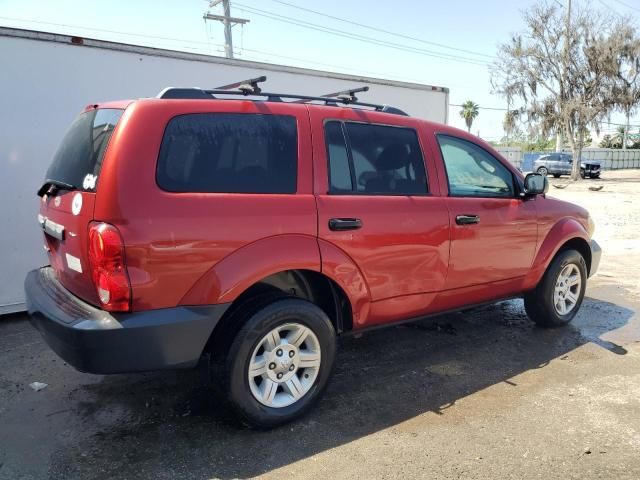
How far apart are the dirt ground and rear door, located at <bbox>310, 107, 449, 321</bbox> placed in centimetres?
74

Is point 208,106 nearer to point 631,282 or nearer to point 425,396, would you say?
point 425,396

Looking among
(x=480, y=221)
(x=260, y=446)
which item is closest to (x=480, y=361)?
(x=480, y=221)

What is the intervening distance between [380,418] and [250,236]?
1.42 metres

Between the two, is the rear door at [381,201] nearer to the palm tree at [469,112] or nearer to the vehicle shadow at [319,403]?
the vehicle shadow at [319,403]

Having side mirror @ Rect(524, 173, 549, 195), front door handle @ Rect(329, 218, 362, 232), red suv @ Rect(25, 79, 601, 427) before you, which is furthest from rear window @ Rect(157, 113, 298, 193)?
side mirror @ Rect(524, 173, 549, 195)

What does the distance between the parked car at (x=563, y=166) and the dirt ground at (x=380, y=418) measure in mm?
33668

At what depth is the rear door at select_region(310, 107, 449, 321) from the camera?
341 centimetres

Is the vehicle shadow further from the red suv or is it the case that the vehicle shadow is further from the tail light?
the tail light

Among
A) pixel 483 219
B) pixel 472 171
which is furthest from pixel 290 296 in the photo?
pixel 472 171

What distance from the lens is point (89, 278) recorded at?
9.39 feet

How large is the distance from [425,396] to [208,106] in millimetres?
2354

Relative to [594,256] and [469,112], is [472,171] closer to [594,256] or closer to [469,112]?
[594,256]

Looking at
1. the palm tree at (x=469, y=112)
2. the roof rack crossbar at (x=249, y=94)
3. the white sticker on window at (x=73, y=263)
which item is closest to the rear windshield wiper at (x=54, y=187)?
the white sticker on window at (x=73, y=263)

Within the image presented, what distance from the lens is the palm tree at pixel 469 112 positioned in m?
70.5
